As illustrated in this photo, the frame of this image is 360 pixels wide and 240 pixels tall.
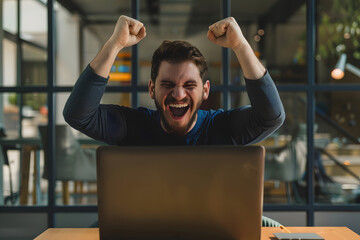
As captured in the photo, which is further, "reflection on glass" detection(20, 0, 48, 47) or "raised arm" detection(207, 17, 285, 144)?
"reflection on glass" detection(20, 0, 48, 47)

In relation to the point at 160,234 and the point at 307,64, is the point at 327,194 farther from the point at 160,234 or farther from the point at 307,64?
the point at 160,234

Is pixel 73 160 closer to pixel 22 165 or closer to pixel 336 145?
pixel 22 165

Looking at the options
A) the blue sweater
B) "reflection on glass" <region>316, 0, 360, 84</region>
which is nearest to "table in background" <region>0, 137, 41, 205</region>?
the blue sweater

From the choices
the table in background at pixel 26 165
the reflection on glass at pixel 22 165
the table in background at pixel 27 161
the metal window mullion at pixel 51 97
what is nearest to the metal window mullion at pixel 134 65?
the table in background at pixel 27 161

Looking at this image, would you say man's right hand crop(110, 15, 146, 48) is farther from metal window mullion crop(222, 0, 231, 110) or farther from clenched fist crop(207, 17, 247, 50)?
metal window mullion crop(222, 0, 231, 110)

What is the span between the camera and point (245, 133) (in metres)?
1.60

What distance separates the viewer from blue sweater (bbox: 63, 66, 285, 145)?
1308 millimetres

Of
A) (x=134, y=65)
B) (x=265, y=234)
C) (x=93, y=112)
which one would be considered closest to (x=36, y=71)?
A: (x=134, y=65)

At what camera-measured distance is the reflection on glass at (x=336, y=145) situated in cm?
251

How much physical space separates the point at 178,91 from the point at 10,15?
187 centimetres

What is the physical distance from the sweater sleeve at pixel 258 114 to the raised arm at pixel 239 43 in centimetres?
3

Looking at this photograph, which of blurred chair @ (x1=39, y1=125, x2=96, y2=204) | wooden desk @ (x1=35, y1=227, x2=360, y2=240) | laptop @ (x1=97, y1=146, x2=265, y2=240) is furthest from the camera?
blurred chair @ (x1=39, y1=125, x2=96, y2=204)

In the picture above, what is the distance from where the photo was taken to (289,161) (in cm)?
267

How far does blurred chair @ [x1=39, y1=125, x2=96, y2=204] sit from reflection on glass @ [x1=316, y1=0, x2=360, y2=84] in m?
1.63
